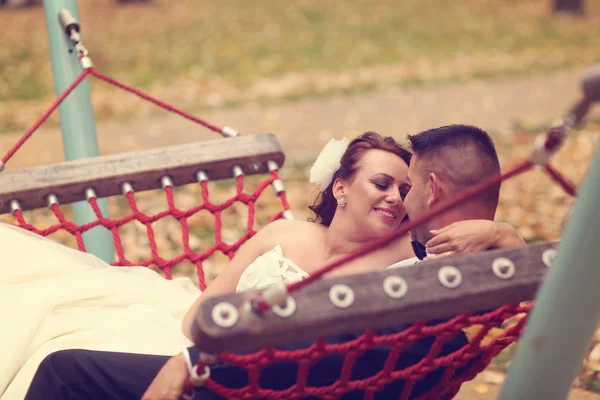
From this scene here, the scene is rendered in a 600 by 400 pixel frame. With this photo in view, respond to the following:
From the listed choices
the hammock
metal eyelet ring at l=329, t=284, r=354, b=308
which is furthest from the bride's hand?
metal eyelet ring at l=329, t=284, r=354, b=308

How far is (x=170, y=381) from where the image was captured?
5.77 feet

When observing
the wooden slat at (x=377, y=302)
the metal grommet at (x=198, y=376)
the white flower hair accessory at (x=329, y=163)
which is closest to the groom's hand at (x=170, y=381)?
the metal grommet at (x=198, y=376)

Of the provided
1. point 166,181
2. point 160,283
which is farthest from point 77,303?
point 166,181

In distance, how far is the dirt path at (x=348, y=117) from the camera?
6473 millimetres

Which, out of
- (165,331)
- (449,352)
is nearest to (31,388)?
(165,331)

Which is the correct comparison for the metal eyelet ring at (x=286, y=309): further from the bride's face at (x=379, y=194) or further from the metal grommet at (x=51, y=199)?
the metal grommet at (x=51, y=199)

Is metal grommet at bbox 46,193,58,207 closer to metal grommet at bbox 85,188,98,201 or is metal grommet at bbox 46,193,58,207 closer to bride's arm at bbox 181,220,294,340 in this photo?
metal grommet at bbox 85,188,98,201

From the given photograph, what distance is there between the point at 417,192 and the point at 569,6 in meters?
11.0

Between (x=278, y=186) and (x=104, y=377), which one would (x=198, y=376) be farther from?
(x=278, y=186)

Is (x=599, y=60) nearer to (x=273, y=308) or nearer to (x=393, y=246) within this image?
(x=393, y=246)

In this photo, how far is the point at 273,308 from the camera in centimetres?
152

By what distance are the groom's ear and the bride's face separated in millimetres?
249

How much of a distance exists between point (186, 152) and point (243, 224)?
2.18 metres

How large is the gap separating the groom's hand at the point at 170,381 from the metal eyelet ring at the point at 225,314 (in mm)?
334
